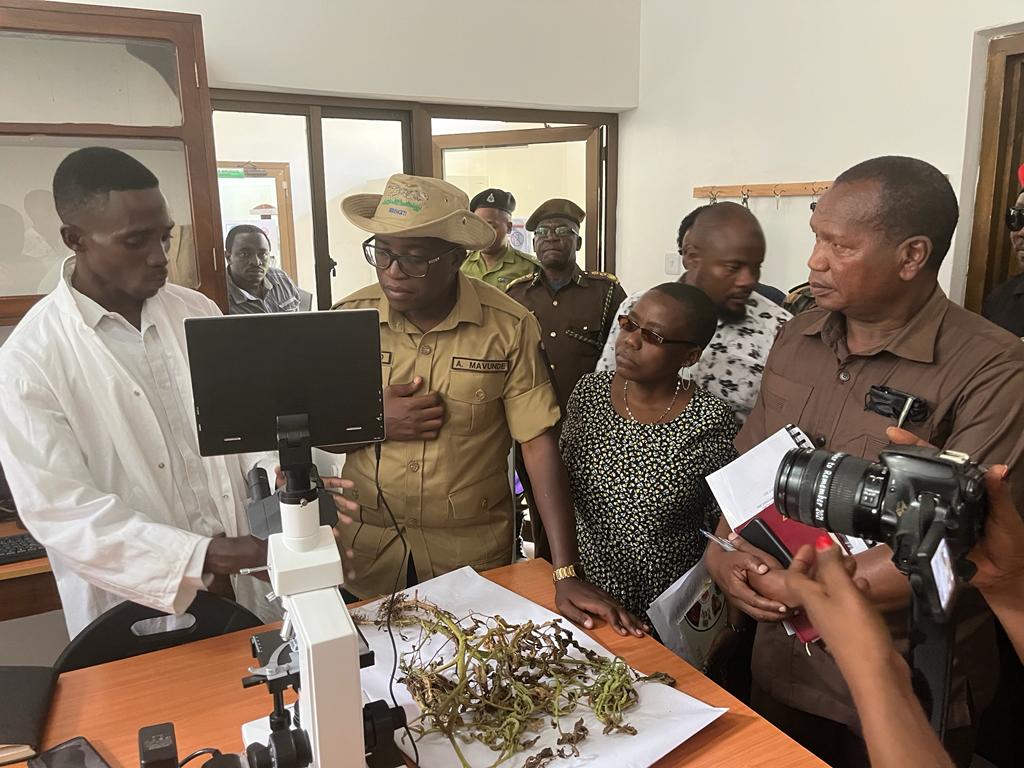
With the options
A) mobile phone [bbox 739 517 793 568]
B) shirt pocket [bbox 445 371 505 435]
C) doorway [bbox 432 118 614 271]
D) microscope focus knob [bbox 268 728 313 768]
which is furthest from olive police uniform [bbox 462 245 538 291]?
microscope focus knob [bbox 268 728 313 768]

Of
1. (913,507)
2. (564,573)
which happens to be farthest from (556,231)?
(913,507)

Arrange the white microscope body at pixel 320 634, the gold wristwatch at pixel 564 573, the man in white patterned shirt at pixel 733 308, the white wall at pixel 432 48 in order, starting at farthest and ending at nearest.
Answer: the white wall at pixel 432 48, the man in white patterned shirt at pixel 733 308, the gold wristwatch at pixel 564 573, the white microscope body at pixel 320 634

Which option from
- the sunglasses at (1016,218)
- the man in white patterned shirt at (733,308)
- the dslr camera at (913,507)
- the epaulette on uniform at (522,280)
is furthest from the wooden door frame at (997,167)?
the dslr camera at (913,507)

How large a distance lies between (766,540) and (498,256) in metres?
2.31

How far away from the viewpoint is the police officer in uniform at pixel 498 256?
3.41 m

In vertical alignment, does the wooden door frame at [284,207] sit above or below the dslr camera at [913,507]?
above

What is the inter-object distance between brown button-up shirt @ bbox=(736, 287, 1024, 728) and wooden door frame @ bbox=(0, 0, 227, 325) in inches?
71.3

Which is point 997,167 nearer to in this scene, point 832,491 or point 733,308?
point 733,308

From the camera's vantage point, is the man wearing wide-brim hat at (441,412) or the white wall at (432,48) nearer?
the man wearing wide-brim hat at (441,412)

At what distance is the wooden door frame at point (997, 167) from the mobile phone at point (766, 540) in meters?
1.63

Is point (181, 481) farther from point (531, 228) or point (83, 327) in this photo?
point (531, 228)

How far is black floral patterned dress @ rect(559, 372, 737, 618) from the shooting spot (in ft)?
5.49

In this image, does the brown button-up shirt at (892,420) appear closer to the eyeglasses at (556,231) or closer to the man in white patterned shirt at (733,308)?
the man in white patterned shirt at (733,308)

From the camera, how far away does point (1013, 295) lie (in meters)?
2.20
